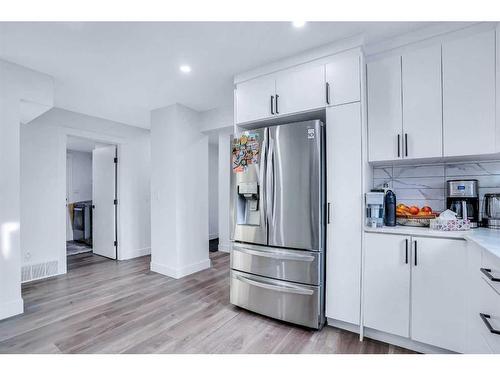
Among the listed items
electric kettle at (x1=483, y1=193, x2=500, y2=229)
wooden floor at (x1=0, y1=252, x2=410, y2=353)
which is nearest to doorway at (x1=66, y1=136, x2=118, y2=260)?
wooden floor at (x1=0, y1=252, x2=410, y2=353)

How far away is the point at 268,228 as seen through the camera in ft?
7.32

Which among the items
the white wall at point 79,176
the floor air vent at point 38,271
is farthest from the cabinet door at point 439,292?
the white wall at point 79,176

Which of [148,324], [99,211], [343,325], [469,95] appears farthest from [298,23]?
[99,211]

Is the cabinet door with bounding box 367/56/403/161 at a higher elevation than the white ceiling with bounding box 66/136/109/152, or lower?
lower

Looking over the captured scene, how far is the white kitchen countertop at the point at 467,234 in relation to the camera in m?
1.33

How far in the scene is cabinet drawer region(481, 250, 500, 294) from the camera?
48.3 inches

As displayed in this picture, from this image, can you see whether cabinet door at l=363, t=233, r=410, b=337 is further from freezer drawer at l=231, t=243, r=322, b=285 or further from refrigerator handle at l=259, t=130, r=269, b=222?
refrigerator handle at l=259, t=130, r=269, b=222

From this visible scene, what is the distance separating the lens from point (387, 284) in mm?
1853

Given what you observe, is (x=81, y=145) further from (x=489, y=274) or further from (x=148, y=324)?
(x=489, y=274)

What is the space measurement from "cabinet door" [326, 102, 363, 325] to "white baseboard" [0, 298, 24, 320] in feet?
9.72

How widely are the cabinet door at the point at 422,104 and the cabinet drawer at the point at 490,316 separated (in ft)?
3.26

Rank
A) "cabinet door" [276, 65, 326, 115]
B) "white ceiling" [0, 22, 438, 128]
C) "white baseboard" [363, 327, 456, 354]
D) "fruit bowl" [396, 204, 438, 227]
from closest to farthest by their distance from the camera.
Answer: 1. "white baseboard" [363, 327, 456, 354]
2. "white ceiling" [0, 22, 438, 128]
3. "fruit bowl" [396, 204, 438, 227]
4. "cabinet door" [276, 65, 326, 115]

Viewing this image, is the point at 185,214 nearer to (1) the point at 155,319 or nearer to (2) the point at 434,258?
(1) the point at 155,319

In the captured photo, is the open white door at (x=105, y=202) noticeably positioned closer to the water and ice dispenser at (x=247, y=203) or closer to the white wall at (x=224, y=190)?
the white wall at (x=224, y=190)
